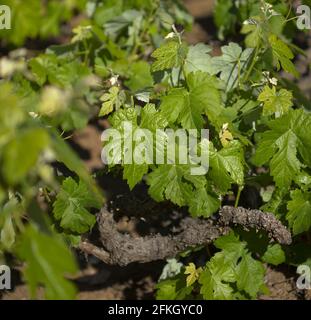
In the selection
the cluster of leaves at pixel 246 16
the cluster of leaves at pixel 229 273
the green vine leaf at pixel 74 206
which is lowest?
the cluster of leaves at pixel 229 273

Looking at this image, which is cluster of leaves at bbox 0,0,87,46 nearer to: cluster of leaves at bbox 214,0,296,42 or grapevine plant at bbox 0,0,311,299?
grapevine plant at bbox 0,0,311,299

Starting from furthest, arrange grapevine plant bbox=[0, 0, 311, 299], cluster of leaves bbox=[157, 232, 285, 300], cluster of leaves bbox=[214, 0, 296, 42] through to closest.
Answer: cluster of leaves bbox=[214, 0, 296, 42], cluster of leaves bbox=[157, 232, 285, 300], grapevine plant bbox=[0, 0, 311, 299]

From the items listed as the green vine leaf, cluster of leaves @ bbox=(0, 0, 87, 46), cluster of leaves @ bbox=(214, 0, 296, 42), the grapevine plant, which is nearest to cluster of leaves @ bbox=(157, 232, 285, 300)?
the grapevine plant

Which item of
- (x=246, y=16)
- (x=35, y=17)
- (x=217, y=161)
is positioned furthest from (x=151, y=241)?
(x=35, y=17)

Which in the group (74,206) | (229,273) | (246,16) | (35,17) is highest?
(246,16)

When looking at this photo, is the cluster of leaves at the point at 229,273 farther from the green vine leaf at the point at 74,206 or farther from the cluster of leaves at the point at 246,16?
the cluster of leaves at the point at 246,16

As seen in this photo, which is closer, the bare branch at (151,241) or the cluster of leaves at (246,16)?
the bare branch at (151,241)

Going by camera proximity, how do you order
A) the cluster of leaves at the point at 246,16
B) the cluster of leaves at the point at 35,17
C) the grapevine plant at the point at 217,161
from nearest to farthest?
the grapevine plant at the point at 217,161
the cluster of leaves at the point at 246,16
the cluster of leaves at the point at 35,17

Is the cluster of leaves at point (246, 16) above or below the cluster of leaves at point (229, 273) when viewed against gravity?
above

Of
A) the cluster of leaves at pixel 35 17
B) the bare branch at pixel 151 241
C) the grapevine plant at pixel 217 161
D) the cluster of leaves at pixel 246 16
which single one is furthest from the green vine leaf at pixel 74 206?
the cluster of leaves at pixel 35 17

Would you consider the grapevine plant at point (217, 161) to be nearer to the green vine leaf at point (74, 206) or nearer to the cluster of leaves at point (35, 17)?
the green vine leaf at point (74, 206)

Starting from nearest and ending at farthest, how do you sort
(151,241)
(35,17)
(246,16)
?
1. (151,241)
2. (246,16)
3. (35,17)

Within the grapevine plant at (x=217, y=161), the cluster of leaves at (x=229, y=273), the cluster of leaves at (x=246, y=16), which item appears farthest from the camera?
the cluster of leaves at (x=246, y=16)

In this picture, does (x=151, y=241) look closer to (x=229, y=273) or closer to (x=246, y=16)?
(x=229, y=273)
